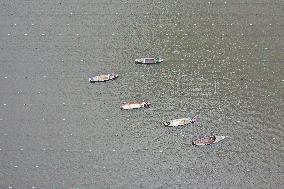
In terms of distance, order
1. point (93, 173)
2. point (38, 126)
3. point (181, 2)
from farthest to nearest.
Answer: point (181, 2) → point (38, 126) → point (93, 173)

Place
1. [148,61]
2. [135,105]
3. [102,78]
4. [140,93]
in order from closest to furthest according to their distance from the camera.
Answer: [135,105] < [140,93] < [102,78] < [148,61]

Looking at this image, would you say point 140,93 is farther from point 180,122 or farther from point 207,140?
point 207,140

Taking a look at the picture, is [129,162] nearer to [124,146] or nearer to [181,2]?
[124,146]

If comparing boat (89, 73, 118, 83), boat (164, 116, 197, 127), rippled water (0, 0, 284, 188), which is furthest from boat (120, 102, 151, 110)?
boat (89, 73, 118, 83)

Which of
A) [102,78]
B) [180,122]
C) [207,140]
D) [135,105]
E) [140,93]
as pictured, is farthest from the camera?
[102,78]

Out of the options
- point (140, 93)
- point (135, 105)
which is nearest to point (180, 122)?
point (135, 105)

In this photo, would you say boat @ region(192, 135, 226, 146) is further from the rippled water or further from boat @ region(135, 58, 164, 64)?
boat @ region(135, 58, 164, 64)

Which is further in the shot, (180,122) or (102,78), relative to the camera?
(102,78)

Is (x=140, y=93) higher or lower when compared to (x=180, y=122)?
higher

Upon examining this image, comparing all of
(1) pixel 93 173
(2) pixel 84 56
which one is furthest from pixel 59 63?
(1) pixel 93 173
